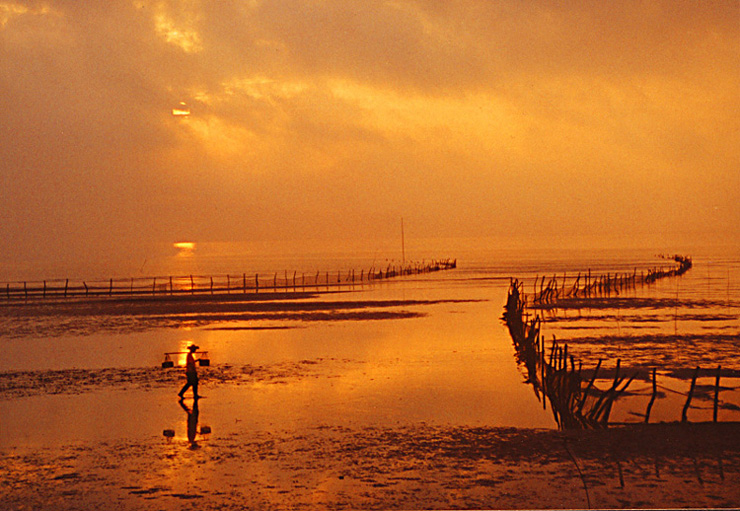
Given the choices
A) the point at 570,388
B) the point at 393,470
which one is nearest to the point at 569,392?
the point at 570,388

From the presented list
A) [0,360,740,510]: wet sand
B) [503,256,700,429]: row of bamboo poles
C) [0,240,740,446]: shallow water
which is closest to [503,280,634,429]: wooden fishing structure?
[503,256,700,429]: row of bamboo poles

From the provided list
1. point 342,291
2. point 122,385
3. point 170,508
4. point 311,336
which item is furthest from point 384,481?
point 342,291

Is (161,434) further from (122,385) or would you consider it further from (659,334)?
(659,334)

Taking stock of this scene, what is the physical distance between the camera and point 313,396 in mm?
19203

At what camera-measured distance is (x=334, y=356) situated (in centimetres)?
2623

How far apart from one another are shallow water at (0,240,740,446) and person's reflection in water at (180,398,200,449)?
0.20 meters

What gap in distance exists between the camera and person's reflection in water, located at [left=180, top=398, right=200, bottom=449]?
1461 centimetres

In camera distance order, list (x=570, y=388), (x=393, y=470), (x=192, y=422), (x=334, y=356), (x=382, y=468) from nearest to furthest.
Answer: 1. (x=393, y=470)
2. (x=382, y=468)
3. (x=570, y=388)
4. (x=192, y=422)
5. (x=334, y=356)

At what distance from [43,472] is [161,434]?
299cm

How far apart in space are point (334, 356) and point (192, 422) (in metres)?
10.2

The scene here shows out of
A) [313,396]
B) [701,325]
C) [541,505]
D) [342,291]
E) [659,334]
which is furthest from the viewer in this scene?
[342,291]

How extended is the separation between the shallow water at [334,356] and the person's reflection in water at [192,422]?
200 millimetres

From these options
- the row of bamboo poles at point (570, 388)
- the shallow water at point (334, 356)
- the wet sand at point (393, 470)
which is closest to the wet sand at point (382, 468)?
the wet sand at point (393, 470)

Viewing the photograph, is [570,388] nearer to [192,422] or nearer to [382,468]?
[382,468]
